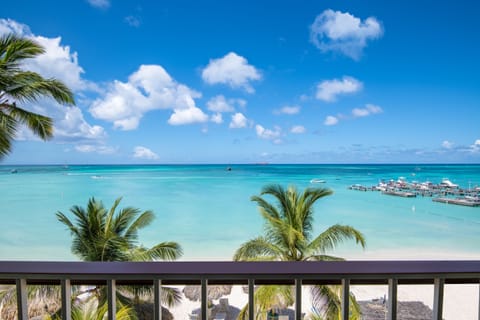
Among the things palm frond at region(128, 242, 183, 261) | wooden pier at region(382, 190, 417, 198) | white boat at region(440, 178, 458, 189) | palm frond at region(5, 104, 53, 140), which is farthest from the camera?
white boat at region(440, 178, 458, 189)

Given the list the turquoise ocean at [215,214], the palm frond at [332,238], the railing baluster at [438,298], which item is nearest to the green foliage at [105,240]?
the palm frond at [332,238]

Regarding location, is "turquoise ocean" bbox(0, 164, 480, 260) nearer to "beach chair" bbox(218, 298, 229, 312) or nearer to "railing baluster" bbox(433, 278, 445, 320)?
"beach chair" bbox(218, 298, 229, 312)

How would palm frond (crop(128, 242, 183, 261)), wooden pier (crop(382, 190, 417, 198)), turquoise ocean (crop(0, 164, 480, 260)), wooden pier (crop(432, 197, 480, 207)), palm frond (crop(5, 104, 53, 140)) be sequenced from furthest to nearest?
wooden pier (crop(382, 190, 417, 198)) < wooden pier (crop(432, 197, 480, 207)) < turquoise ocean (crop(0, 164, 480, 260)) < palm frond (crop(128, 242, 183, 261)) < palm frond (crop(5, 104, 53, 140))

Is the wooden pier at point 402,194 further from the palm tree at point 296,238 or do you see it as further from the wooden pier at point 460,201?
the palm tree at point 296,238

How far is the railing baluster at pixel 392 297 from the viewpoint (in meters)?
0.81

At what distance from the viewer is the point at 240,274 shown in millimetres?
787

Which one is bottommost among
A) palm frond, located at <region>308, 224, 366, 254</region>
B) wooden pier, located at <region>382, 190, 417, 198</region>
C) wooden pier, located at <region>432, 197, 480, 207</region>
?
wooden pier, located at <region>432, 197, 480, 207</region>

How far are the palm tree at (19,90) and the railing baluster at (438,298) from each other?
7.39 meters

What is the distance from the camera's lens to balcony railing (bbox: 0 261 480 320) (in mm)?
786

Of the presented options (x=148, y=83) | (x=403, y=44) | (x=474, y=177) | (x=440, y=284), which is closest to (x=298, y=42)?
(x=403, y=44)

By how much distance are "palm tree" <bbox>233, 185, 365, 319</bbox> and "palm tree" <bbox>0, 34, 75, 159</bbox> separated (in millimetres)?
5397

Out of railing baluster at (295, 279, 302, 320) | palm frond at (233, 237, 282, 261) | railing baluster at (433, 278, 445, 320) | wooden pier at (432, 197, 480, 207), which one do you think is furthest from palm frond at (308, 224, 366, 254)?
wooden pier at (432, 197, 480, 207)

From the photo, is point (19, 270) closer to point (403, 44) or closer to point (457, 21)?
point (457, 21)

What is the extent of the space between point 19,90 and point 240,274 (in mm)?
7332
